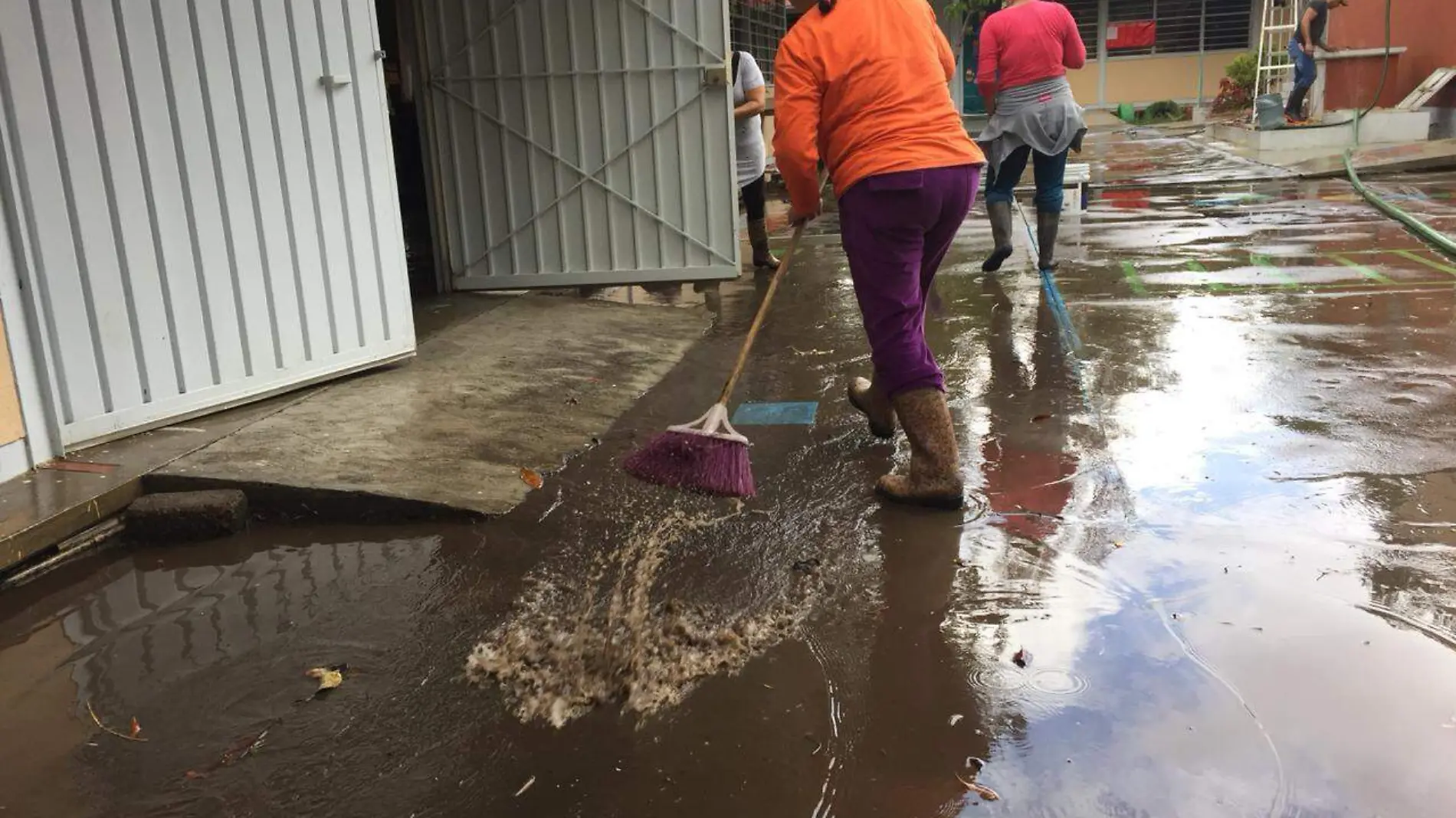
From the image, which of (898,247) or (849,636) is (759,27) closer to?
(898,247)

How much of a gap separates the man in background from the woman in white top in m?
10.0

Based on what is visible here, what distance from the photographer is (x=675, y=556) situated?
3152 millimetres

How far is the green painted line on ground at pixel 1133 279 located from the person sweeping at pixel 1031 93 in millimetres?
604

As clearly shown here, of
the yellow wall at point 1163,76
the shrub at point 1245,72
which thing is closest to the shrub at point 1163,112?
the yellow wall at point 1163,76

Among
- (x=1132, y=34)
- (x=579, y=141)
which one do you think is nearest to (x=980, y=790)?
(x=579, y=141)

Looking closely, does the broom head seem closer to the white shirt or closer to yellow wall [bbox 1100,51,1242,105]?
the white shirt

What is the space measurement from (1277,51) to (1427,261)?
15255 millimetres

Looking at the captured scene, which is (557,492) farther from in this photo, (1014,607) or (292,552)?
(1014,607)

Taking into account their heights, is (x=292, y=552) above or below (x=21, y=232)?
below

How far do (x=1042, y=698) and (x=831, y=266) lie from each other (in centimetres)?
600

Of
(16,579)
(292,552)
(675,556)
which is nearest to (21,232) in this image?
(16,579)

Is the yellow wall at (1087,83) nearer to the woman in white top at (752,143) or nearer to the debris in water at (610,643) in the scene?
the woman in white top at (752,143)

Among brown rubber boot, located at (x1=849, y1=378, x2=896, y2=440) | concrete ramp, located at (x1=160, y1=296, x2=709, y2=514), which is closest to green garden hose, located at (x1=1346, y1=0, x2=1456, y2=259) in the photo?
brown rubber boot, located at (x1=849, y1=378, x2=896, y2=440)

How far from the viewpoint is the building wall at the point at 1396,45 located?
1298cm
